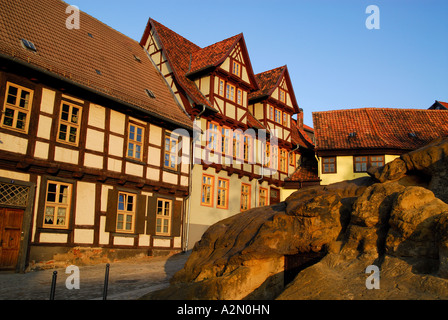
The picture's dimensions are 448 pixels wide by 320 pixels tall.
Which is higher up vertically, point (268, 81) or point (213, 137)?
point (268, 81)

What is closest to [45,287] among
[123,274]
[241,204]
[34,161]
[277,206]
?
[123,274]

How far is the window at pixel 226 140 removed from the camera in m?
22.2

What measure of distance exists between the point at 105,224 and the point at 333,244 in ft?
33.2

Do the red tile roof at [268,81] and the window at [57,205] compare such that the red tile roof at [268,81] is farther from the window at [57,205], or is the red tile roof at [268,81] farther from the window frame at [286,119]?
the window at [57,205]

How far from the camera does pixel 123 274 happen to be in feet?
42.4

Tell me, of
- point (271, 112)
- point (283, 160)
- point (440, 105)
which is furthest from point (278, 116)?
point (440, 105)

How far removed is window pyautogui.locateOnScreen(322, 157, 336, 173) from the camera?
1037 inches

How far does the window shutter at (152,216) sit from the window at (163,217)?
0.41 meters

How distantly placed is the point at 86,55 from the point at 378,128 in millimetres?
19052

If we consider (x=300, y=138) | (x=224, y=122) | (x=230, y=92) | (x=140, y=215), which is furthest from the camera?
(x=300, y=138)

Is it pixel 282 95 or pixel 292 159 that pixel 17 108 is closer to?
pixel 282 95

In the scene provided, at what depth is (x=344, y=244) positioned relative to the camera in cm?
780

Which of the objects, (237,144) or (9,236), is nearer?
(9,236)

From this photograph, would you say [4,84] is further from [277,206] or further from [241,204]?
[241,204]
